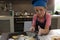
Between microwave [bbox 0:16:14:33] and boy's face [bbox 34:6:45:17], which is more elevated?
boy's face [bbox 34:6:45:17]

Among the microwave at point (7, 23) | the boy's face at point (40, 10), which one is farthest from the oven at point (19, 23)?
the boy's face at point (40, 10)

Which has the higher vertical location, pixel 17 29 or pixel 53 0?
pixel 53 0

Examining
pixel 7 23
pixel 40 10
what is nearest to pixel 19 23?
pixel 7 23

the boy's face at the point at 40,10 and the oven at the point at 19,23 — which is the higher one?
the boy's face at the point at 40,10

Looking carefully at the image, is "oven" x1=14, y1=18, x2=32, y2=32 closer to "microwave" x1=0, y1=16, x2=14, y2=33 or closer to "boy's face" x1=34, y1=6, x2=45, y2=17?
"microwave" x1=0, y1=16, x2=14, y2=33

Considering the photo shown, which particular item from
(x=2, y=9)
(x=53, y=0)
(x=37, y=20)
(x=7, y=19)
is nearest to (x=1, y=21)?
(x=7, y=19)

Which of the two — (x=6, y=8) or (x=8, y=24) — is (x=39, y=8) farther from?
(x=6, y=8)

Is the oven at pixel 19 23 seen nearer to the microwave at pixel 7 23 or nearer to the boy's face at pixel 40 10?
the microwave at pixel 7 23

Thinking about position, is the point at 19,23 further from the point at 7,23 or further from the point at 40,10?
the point at 40,10

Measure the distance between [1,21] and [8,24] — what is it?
0.66ft

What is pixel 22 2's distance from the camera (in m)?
3.71

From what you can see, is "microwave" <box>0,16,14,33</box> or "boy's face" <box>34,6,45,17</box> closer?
"boy's face" <box>34,6,45,17</box>

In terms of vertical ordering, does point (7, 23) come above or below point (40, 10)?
below

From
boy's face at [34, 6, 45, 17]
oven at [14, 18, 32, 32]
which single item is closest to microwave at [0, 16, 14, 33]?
oven at [14, 18, 32, 32]
